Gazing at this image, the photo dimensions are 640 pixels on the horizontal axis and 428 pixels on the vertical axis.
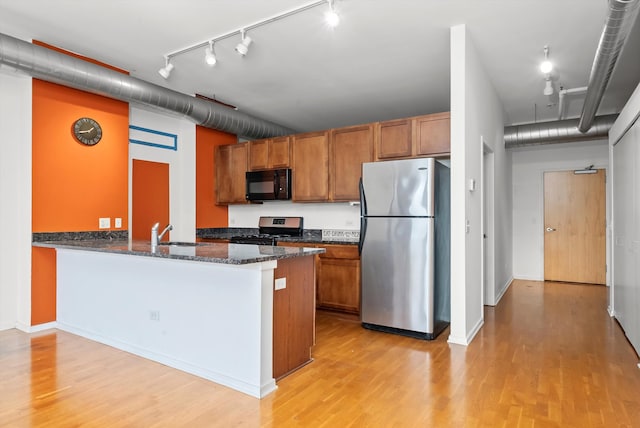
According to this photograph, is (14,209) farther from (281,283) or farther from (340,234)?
(340,234)

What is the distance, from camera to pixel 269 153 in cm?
550

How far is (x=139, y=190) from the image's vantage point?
5.05 meters

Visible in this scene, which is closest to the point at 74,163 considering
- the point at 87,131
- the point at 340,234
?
the point at 87,131

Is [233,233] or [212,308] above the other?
[233,233]

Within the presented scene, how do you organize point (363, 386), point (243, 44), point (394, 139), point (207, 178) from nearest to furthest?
point (363, 386), point (243, 44), point (394, 139), point (207, 178)

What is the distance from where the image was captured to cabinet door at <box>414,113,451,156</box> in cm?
403

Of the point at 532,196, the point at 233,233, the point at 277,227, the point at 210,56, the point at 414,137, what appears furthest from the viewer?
the point at 532,196

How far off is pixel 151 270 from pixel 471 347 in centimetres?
284

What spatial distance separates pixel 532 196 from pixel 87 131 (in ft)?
23.4

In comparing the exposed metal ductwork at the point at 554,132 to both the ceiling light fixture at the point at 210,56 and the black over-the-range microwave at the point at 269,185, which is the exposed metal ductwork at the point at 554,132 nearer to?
the black over-the-range microwave at the point at 269,185

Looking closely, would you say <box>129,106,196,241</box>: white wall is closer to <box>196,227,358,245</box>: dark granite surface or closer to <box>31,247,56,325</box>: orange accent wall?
<box>196,227,358,245</box>: dark granite surface

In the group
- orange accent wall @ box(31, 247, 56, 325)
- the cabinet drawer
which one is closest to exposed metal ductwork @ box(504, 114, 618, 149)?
the cabinet drawer

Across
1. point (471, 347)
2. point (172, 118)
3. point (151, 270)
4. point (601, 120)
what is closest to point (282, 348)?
point (151, 270)

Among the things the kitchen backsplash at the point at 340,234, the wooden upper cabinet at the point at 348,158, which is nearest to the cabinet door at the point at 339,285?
the kitchen backsplash at the point at 340,234
